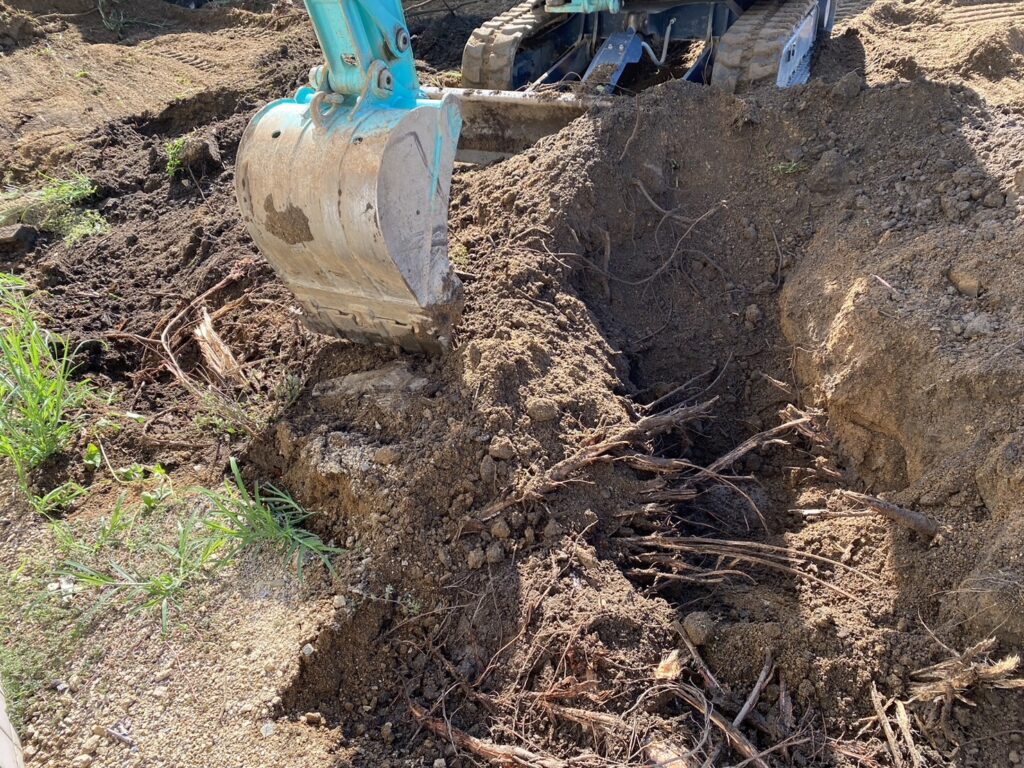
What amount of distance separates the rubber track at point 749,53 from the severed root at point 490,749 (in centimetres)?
384

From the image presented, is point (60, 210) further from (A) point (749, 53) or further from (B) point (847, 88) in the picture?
(B) point (847, 88)

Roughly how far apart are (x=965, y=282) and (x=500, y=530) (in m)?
2.05

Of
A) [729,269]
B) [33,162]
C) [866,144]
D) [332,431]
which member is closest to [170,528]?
[332,431]

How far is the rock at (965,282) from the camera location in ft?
9.93

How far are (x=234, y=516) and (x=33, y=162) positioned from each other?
4.64 meters

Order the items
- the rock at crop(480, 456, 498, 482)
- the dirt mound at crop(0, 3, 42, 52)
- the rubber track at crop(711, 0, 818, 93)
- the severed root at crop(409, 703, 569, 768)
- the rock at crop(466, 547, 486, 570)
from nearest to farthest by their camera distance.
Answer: the severed root at crop(409, 703, 569, 768), the rock at crop(466, 547, 486, 570), the rock at crop(480, 456, 498, 482), the rubber track at crop(711, 0, 818, 93), the dirt mound at crop(0, 3, 42, 52)

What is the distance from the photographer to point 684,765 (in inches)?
88.2

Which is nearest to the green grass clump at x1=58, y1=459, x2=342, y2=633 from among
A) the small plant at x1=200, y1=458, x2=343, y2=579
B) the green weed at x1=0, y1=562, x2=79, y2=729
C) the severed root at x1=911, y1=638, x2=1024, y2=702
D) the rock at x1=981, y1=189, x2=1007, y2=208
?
the small plant at x1=200, y1=458, x2=343, y2=579

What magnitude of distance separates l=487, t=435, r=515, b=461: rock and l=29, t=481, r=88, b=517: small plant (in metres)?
1.89

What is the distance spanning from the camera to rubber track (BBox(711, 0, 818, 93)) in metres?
4.77

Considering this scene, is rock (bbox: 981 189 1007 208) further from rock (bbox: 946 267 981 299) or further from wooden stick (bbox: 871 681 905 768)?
wooden stick (bbox: 871 681 905 768)

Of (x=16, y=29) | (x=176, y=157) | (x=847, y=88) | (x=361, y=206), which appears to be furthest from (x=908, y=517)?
(x=16, y=29)

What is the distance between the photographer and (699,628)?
2.53 meters

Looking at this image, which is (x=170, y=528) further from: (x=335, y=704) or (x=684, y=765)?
(x=684, y=765)
